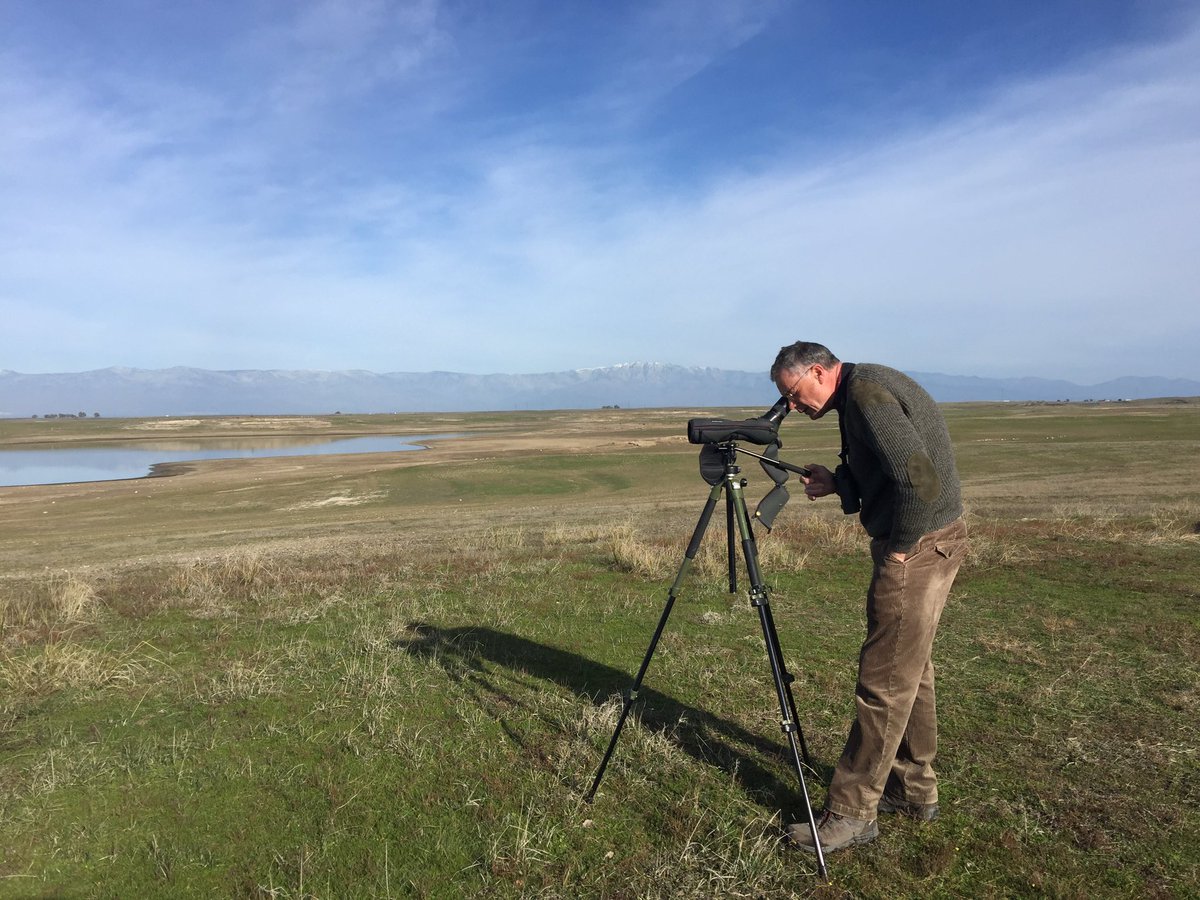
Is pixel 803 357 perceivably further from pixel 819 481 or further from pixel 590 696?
pixel 590 696

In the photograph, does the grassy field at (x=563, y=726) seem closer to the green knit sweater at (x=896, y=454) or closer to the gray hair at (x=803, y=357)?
the green knit sweater at (x=896, y=454)

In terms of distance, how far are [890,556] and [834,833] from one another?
146 cm

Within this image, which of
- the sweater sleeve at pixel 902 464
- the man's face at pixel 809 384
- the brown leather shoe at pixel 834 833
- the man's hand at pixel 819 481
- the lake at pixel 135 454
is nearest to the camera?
the sweater sleeve at pixel 902 464

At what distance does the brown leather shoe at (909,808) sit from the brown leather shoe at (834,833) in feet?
0.95

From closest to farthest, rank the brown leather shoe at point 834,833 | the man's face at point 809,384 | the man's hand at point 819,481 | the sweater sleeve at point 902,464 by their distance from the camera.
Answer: the sweater sleeve at point 902,464 < the brown leather shoe at point 834,833 < the man's face at point 809,384 < the man's hand at point 819,481

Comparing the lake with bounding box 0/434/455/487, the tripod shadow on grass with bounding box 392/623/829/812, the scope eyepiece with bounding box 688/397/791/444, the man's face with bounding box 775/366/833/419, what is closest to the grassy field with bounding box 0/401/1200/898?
the tripod shadow on grass with bounding box 392/623/829/812

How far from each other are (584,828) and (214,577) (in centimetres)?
861

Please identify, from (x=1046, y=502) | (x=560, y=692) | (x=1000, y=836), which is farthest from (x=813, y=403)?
(x=1046, y=502)

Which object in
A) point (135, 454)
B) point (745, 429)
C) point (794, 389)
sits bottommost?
point (135, 454)

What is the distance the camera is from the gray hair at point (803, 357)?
3.84m

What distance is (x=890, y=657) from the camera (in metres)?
3.65


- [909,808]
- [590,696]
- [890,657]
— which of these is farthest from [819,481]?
[590,696]

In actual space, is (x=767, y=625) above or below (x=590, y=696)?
above

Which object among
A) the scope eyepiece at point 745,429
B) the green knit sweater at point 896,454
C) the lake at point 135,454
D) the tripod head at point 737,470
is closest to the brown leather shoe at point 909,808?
the green knit sweater at point 896,454
